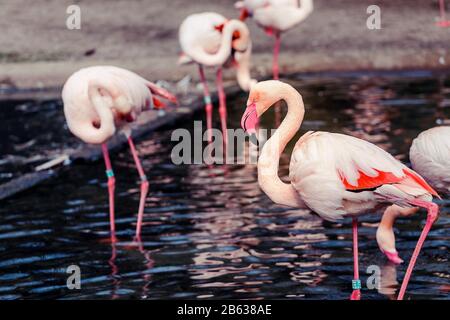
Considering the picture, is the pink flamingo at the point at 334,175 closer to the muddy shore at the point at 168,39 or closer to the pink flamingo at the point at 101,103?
the pink flamingo at the point at 101,103

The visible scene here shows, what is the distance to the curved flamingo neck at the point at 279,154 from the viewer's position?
521 cm

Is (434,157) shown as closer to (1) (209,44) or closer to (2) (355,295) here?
(2) (355,295)

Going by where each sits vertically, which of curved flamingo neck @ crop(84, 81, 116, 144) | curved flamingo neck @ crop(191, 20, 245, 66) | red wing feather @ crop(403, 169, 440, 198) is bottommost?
red wing feather @ crop(403, 169, 440, 198)

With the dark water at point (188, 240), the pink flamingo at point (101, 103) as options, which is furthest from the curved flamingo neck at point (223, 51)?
the pink flamingo at point (101, 103)

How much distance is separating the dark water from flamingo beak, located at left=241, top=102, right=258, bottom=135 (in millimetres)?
823

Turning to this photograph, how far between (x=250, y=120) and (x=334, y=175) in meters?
0.44

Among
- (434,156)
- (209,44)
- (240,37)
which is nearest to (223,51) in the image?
(240,37)

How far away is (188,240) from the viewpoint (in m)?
6.48

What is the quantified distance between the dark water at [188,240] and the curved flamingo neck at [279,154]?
1.57ft

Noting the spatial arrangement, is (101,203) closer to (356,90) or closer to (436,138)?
(436,138)

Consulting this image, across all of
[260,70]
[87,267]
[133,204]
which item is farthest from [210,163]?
[260,70]

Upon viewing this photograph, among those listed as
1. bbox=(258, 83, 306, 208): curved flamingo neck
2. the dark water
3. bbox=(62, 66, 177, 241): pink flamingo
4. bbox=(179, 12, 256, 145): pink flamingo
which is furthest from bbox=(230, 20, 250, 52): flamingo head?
bbox=(258, 83, 306, 208): curved flamingo neck

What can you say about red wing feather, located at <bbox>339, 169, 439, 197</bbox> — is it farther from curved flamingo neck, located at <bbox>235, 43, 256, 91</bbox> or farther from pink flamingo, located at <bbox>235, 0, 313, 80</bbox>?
pink flamingo, located at <bbox>235, 0, 313, 80</bbox>

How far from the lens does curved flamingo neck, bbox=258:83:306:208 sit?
5207 millimetres
